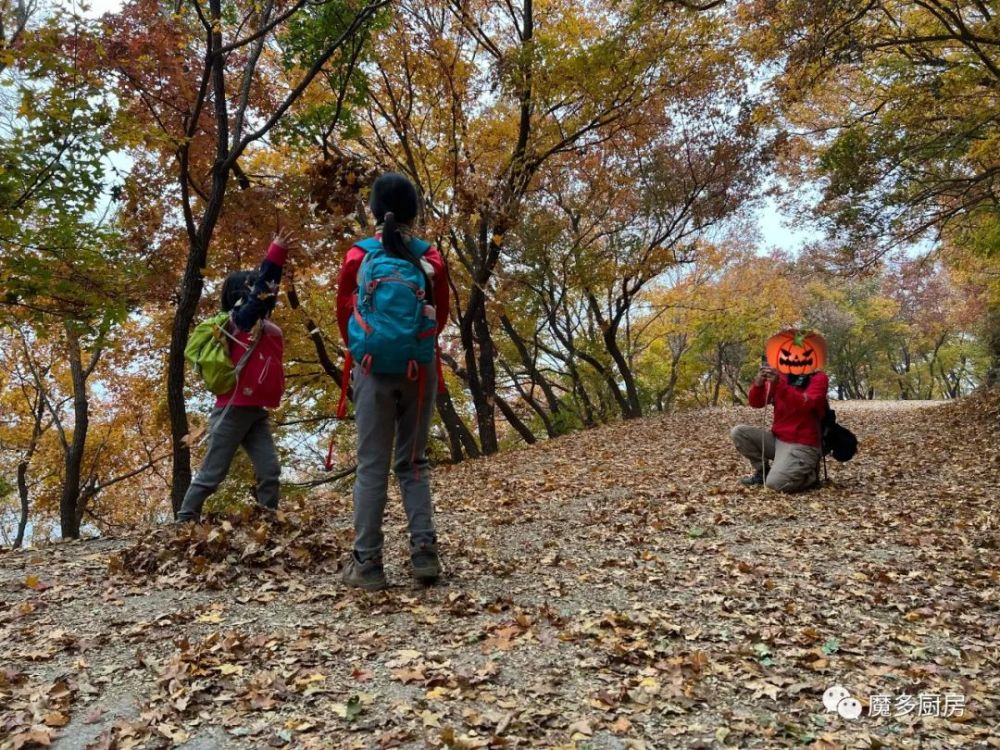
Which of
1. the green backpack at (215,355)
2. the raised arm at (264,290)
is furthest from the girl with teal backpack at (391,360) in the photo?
the green backpack at (215,355)

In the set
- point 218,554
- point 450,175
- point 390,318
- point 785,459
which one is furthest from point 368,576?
point 450,175

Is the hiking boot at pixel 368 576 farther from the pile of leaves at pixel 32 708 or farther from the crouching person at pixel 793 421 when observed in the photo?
the crouching person at pixel 793 421

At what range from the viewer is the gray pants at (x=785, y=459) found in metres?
6.32

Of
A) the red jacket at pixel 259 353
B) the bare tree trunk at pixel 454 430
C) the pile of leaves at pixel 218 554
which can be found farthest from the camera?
the bare tree trunk at pixel 454 430

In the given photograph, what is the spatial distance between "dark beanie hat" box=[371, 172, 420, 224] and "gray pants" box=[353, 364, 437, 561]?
0.87 meters

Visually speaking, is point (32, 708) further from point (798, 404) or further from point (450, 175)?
point (450, 175)

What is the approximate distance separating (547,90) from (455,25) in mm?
2948

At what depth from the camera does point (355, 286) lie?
11.7 feet

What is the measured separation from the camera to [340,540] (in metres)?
4.68

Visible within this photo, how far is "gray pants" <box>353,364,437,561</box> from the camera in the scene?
11.5 feet

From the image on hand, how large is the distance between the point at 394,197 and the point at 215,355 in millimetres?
2008

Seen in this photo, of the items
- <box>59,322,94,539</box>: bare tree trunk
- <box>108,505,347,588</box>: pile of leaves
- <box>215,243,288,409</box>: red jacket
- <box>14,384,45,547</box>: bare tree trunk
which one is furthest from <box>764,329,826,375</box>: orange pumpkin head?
<box>14,384,45,547</box>: bare tree trunk

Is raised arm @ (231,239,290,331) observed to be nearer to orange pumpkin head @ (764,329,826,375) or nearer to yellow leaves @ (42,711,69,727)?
yellow leaves @ (42,711,69,727)

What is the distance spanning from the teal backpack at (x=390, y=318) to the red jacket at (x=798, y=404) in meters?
4.04
